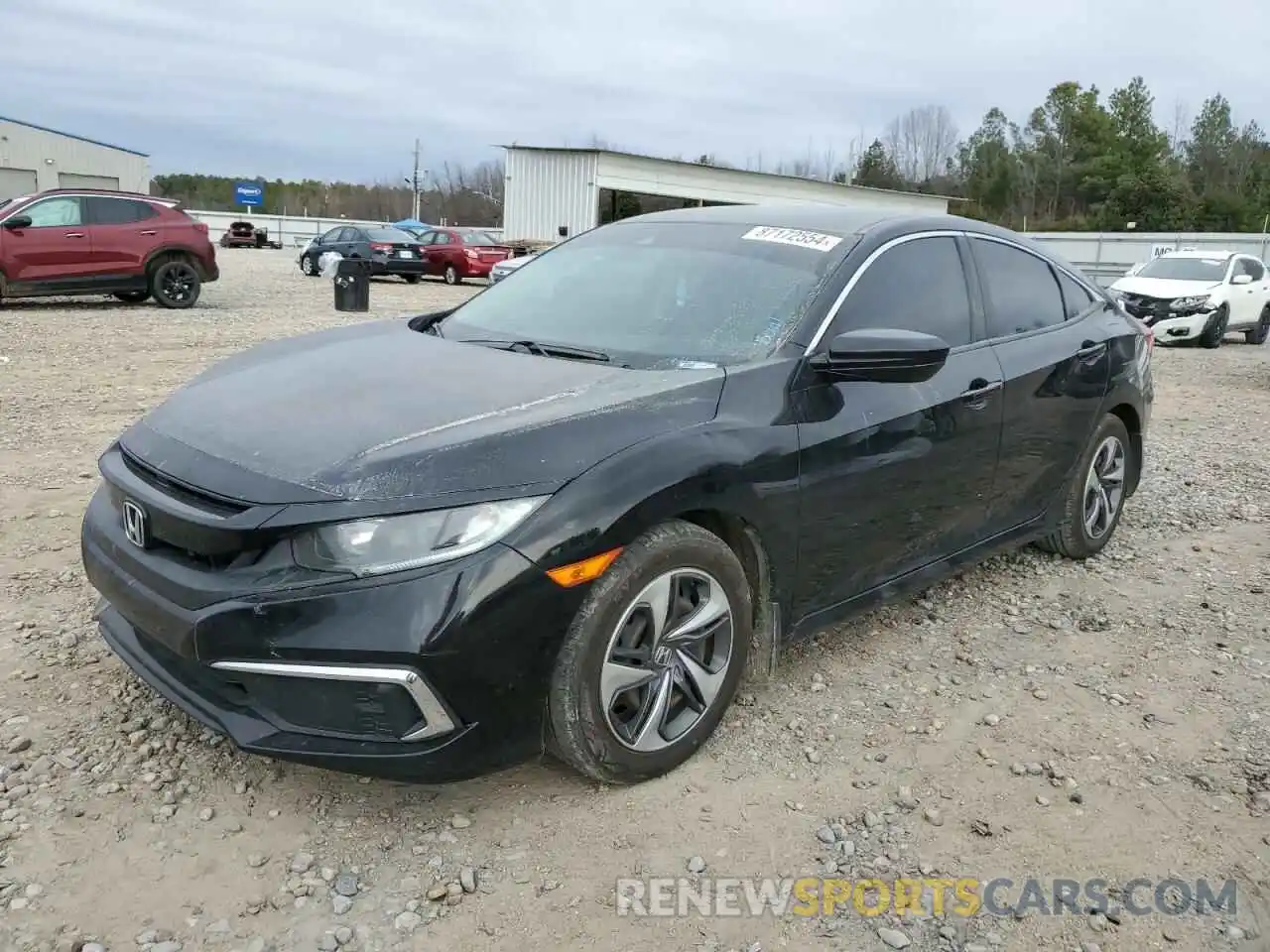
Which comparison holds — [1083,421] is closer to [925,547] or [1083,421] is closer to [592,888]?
[925,547]

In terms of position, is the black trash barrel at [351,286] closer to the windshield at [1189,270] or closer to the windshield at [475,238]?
the windshield at [475,238]

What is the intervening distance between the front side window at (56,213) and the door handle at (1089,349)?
13.5 metres

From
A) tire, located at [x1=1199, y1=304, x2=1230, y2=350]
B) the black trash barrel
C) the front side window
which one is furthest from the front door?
tire, located at [x1=1199, y1=304, x2=1230, y2=350]

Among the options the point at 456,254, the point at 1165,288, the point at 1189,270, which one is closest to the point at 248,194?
the point at 456,254

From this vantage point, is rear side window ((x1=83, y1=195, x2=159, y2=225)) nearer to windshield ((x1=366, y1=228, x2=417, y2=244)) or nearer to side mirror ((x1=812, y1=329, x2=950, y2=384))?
windshield ((x1=366, y1=228, x2=417, y2=244))

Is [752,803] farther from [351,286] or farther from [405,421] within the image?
[351,286]

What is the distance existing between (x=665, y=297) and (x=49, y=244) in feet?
43.0

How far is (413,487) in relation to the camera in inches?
95.5

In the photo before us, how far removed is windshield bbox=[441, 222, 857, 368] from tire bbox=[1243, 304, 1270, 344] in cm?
1680

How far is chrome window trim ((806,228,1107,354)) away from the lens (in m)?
3.27

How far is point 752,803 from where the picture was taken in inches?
111

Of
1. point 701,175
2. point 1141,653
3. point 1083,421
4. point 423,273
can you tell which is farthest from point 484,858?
point 701,175

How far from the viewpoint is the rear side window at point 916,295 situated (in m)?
3.44

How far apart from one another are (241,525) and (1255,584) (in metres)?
4.47
